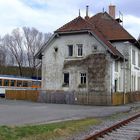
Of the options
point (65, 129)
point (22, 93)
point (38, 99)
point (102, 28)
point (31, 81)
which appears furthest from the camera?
point (31, 81)

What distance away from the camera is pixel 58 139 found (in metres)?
14.2

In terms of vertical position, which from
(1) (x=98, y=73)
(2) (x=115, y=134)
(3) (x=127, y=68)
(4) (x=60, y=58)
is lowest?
(2) (x=115, y=134)

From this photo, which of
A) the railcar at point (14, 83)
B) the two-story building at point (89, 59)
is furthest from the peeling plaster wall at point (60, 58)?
the railcar at point (14, 83)

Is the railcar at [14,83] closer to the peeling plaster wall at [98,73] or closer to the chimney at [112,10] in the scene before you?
the peeling plaster wall at [98,73]

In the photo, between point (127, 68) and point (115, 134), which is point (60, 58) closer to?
point (127, 68)

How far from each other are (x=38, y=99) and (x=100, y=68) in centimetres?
723

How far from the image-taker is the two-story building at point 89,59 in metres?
44.9

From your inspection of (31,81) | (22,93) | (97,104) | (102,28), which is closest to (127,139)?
(97,104)

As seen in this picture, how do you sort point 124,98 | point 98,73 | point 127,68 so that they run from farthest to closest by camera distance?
point 127,68 < point 98,73 < point 124,98

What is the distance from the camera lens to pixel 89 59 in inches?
1801

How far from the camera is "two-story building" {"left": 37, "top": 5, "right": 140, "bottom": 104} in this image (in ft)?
147

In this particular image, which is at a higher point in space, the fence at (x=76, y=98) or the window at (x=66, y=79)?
the window at (x=66, y=79)

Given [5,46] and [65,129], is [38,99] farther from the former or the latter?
[5,46]

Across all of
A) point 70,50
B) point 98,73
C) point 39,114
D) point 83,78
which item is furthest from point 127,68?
point 39,114
